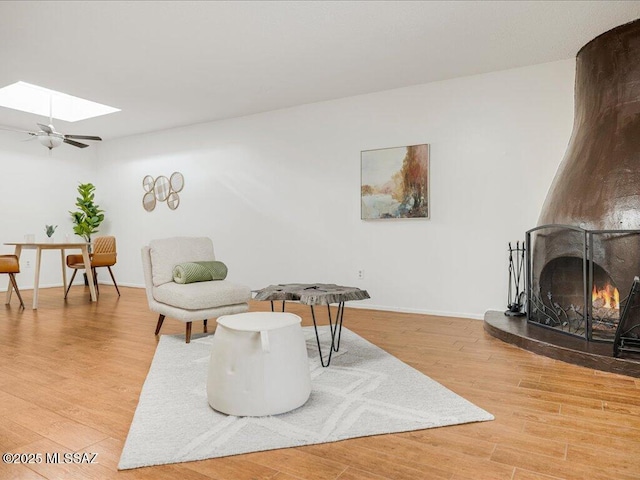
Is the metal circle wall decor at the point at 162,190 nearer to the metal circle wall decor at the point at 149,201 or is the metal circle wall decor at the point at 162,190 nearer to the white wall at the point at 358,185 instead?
the metal circle wall decor at the point at 149,201

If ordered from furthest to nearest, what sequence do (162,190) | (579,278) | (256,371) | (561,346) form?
(162,190) → (579,278) → (561,346) → (256,371)

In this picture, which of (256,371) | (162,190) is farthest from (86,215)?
(256,371)

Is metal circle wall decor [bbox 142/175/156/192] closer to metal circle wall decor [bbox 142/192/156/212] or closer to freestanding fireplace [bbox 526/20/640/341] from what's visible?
metal circle wall decor [bbox 142/192/156/212]

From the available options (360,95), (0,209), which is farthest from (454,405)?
(0,209)

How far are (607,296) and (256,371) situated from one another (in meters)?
2.65

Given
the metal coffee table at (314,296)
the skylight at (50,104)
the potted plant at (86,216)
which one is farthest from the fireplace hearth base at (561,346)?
the potted plant at (86,216)

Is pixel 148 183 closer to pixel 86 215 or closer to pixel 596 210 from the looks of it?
pixel 86 215

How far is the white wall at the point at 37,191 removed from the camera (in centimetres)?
674

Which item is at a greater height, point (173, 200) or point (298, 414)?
point (173, 200)

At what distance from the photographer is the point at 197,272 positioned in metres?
3.68

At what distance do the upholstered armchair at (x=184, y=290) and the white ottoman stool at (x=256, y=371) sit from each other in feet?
4.40

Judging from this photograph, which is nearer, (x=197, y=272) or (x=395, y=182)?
(x=197, y=272)

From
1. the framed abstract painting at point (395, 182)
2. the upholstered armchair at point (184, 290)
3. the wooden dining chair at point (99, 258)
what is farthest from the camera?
the wooden dining chair at point (99, 258)

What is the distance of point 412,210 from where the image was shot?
15.6 feet
